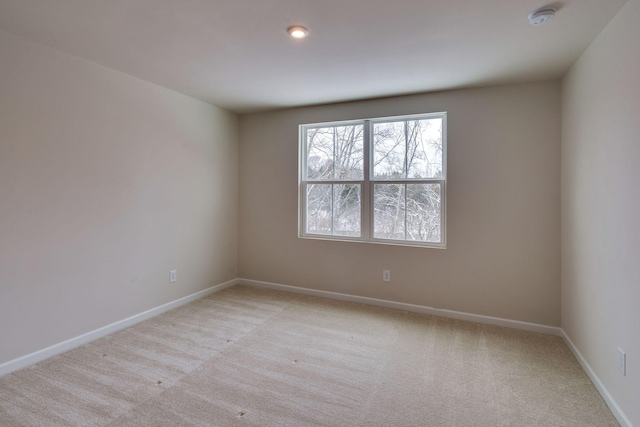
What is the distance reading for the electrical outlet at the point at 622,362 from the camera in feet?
5.72

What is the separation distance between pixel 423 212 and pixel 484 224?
62 centimetres

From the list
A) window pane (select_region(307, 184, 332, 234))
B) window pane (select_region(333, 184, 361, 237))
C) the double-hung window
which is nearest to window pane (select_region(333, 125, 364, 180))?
the double-hung window

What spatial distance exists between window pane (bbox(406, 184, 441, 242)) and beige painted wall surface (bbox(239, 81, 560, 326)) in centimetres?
15

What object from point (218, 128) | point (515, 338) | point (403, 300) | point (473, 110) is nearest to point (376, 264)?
point (403, 300)

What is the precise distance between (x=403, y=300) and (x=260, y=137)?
9.17 ft

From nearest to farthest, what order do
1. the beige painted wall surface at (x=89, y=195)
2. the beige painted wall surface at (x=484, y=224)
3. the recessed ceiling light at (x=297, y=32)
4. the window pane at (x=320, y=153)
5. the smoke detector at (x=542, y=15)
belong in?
the smoke detector at (x=542, y=15) → the recessed ceiling light at (x=297, y=32) → the beige painted wall surface at (x=89, y=195) → the beige painted wall surface at (x=484, y=224) → the window pane at (x=320, y=153)

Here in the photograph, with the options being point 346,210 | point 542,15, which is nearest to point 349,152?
point 346,210

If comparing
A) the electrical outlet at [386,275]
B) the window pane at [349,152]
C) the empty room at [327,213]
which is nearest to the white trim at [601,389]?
the empty room at [327,213]

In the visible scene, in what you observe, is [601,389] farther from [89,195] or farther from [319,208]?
[89,195]

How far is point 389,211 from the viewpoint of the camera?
3615mm

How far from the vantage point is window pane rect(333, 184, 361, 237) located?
12.4ft

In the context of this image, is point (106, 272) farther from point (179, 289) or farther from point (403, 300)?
point (403, 300)

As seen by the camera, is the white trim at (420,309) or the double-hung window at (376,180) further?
the double-hung window at (376,180)

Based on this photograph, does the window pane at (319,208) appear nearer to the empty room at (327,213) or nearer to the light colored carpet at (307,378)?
the empty room at (327,213)
